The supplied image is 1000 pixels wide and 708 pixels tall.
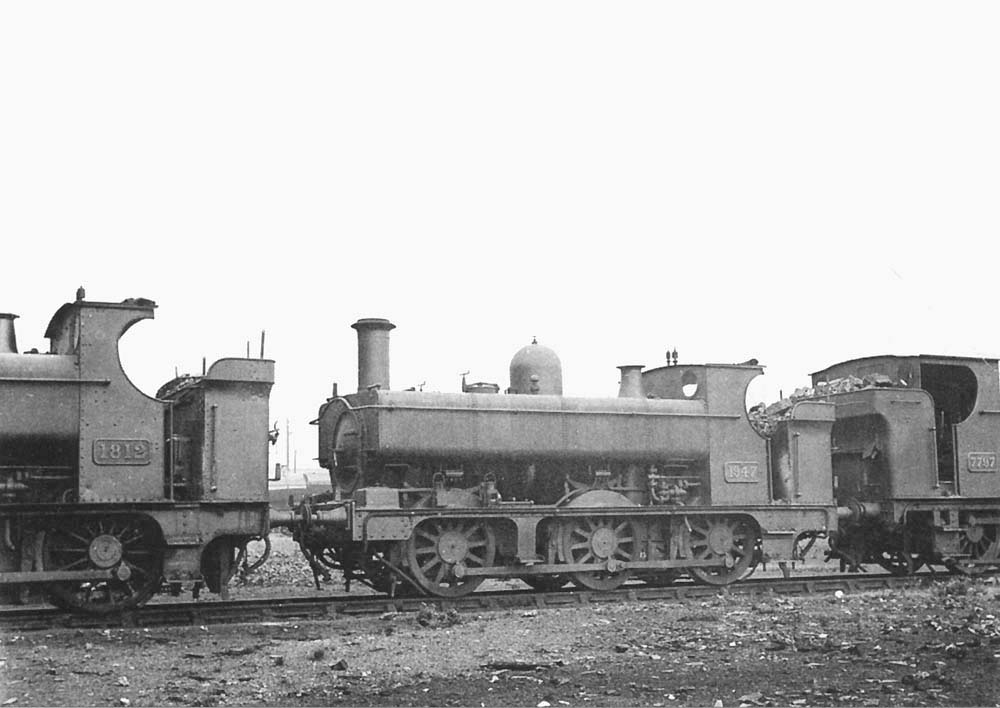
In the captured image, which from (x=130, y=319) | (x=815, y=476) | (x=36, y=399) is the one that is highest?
(x=130, y=319)

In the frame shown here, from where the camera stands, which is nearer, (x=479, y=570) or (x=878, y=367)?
(x=479, y=570)

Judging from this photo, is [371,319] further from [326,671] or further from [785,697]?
[785,697]

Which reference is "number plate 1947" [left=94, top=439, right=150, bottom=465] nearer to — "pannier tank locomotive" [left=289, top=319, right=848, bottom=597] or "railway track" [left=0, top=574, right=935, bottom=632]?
"railway track" [left=0, top=574, right=935, bottom=632]

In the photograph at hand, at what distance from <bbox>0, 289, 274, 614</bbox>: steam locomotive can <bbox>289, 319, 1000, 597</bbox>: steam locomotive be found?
1.45 m

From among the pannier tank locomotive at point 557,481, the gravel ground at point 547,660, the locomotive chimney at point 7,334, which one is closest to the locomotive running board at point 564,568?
the pannier tank locomotive at point 557,481

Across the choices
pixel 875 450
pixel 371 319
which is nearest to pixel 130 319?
pixel 371 319

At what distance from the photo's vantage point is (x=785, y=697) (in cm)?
757

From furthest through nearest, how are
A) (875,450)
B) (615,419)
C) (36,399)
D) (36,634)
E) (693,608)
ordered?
1. (875,450)
2. (615,419)
3. (693,608)
4. (36,399)
5. (36,634)

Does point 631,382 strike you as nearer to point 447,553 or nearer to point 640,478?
point 640,478

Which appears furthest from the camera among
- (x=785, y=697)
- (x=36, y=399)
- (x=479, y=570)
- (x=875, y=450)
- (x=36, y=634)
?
(x=875, y=450)

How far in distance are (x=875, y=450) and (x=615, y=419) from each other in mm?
4715

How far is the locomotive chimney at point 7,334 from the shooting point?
39.8 feet

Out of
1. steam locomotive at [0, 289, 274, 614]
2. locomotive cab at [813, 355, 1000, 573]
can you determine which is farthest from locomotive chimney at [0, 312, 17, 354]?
locomotive cab at [813, 355, 1000, 573]

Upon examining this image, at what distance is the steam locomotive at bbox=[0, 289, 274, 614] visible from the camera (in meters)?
11.7
